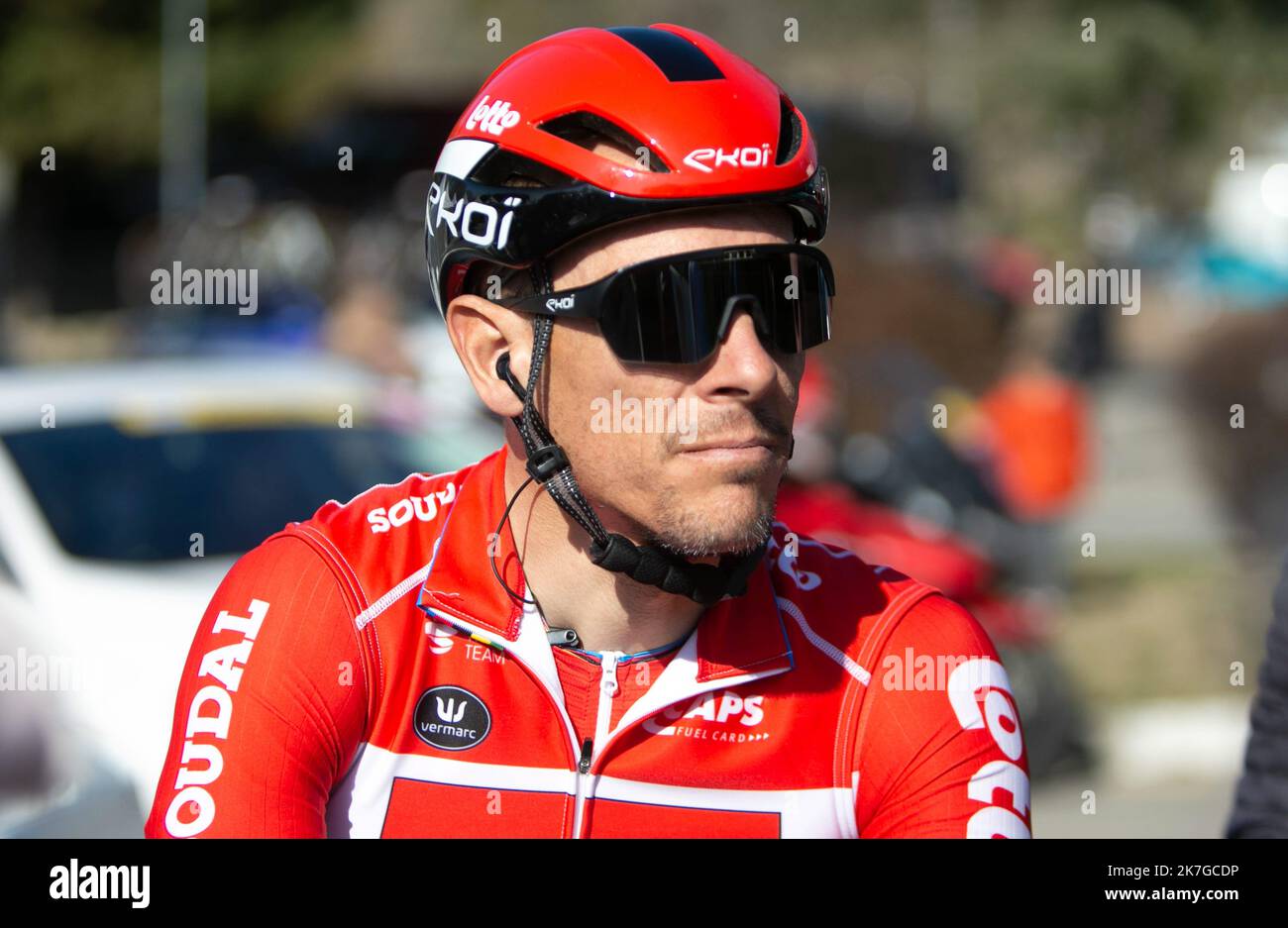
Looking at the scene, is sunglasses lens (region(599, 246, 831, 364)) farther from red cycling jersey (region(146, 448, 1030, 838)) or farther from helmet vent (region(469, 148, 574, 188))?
red cycling jersey (region(146, 448, 1030, 838))

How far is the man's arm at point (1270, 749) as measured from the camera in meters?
2.87

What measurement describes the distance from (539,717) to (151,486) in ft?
10.8

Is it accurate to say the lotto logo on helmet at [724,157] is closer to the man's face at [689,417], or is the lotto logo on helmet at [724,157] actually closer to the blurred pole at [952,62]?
the man's face at [689,417]

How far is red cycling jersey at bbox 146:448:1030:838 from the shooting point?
2.28 metres

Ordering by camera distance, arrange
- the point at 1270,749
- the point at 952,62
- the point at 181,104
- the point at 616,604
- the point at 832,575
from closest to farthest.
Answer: the point at 616,604, the point at 832,575, the point at 1270,749, the point at 952,62, the point at 181,104

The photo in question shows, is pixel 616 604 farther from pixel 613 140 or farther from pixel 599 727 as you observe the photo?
pixel 613 140

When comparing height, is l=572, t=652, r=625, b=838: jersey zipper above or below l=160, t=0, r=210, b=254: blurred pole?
below

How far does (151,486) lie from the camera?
5344mm

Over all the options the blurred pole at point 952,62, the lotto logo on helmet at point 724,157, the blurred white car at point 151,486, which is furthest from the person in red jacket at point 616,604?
the blurred pole at point 952,62

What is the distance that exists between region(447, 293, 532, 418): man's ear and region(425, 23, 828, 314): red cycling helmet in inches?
2.7

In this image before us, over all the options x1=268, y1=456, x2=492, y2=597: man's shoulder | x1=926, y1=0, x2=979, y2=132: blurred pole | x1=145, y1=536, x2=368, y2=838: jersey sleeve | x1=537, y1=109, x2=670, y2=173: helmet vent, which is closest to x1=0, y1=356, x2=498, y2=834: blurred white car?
x1=268, y1=456, x2=492, y2=597: man's shoulder

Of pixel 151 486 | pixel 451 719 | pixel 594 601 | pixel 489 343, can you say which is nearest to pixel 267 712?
pixel 451 719

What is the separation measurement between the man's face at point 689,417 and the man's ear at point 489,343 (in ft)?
0.32
